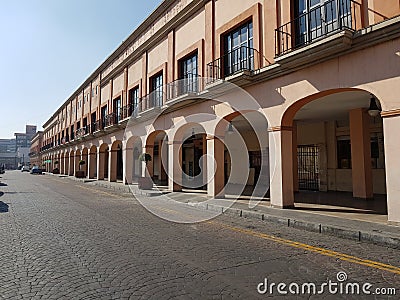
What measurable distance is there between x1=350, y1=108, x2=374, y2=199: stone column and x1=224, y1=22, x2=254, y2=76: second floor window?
5002 mm

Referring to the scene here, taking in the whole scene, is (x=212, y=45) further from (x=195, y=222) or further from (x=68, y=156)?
(x=68, y=156)

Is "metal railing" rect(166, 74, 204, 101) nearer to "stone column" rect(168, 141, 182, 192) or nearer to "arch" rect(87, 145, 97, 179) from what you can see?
"stone column" rect(168, 141, 182, 192)

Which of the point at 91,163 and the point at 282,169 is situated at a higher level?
the point at 91,163

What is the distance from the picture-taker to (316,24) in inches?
393

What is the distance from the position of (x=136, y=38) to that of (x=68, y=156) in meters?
25.9

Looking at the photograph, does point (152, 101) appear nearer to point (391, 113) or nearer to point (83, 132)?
point (391, 113)

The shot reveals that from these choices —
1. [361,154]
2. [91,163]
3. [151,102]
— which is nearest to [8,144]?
[91,163]

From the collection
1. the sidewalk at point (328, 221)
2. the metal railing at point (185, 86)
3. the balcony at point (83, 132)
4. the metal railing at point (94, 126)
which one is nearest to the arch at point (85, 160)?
the balcony at point (83, 132)

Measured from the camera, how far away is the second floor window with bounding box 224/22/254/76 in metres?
12.6

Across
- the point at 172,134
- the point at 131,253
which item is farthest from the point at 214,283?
the point at 172,134

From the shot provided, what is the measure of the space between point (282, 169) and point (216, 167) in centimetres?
379

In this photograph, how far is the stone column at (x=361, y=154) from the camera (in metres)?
13.1

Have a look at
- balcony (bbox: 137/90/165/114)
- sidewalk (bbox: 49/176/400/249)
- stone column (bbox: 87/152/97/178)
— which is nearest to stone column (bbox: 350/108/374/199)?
sidewalk (bbox: 49/176/400/249)

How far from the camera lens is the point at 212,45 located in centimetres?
1444
